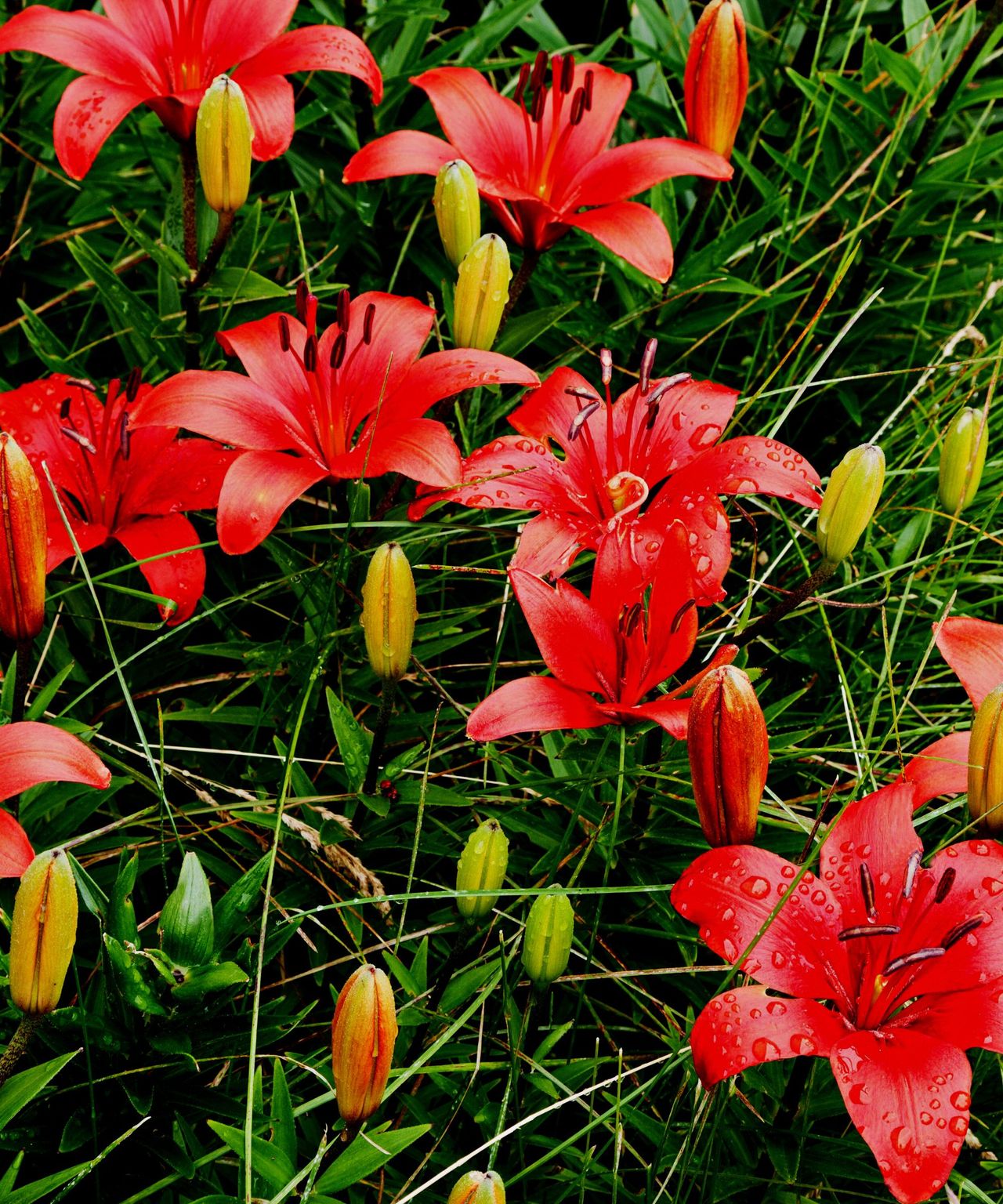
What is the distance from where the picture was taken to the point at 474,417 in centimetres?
170

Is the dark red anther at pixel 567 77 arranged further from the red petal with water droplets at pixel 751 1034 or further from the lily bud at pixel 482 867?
the red petal with water droplets at pixel 751 1034

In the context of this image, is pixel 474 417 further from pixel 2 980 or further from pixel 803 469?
pixel 2 980

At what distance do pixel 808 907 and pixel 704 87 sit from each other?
1041mm

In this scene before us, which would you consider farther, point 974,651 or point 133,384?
point 133,384

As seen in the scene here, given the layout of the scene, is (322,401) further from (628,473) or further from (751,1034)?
(751,1034)

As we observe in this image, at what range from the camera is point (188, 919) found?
1175 millimetres

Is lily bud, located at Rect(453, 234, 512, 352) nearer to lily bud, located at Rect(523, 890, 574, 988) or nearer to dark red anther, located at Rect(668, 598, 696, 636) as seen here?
dark red anther, located at Rect(668, 598, 696, 636)

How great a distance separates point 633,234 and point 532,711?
2.15ft

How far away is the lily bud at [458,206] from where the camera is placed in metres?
1.51

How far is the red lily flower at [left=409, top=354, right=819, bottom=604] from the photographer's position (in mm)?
1372

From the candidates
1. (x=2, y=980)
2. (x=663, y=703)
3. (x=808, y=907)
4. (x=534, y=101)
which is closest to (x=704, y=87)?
(x=534, y=101)

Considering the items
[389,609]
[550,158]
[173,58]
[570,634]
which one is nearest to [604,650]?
[570,634]

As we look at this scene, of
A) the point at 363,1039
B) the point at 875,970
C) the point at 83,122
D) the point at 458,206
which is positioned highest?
the point at 83,122

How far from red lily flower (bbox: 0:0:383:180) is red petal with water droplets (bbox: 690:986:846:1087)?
109 centimetres
